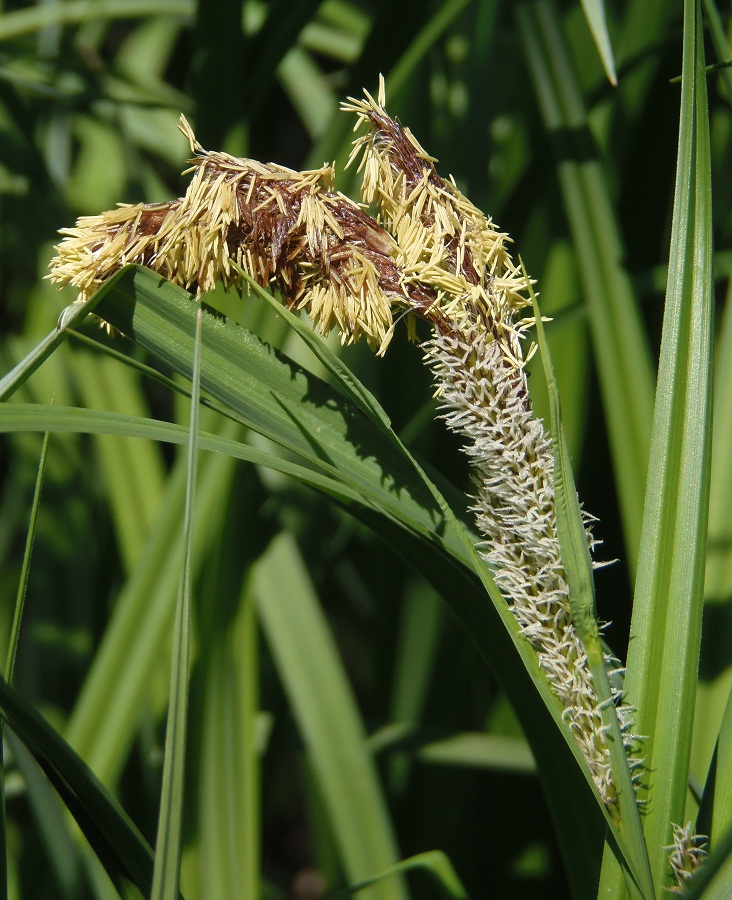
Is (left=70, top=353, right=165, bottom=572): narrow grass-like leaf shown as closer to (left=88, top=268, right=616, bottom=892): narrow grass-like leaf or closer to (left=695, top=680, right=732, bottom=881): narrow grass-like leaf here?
(left=88, top=268, right=616, bottom=892): narrow grass-like leaf

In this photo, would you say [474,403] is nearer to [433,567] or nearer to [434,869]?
[433,567]

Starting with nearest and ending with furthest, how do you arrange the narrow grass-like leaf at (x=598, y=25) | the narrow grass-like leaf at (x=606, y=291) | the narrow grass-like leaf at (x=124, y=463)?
1. the narrow grass-like leaf at (x=598, y=25)
2. the narrow grass-like leaf at (x=606, y=291)
3. the narrow grass-like leaf at (x=124, y=463)

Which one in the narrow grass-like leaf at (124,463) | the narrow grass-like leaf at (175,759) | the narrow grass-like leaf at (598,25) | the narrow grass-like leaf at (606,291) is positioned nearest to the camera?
the narrow grass-like leaf at (175,759)

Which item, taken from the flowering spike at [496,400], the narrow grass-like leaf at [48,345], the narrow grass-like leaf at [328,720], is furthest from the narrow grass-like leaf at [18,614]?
the narrow grass-like leaf at [328,720]

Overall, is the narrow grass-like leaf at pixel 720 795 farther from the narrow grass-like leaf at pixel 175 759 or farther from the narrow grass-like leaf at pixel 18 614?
the narrow grass-like leaf at pixel 18 614

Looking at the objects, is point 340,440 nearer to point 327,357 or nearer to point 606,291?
point 327,357

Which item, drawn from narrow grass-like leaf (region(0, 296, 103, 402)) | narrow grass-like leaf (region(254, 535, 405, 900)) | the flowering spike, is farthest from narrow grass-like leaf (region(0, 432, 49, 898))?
narrow grass-like leaf (region(254, 535, 405, 900))

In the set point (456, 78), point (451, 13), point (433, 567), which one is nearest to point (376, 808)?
point (433, 567)
